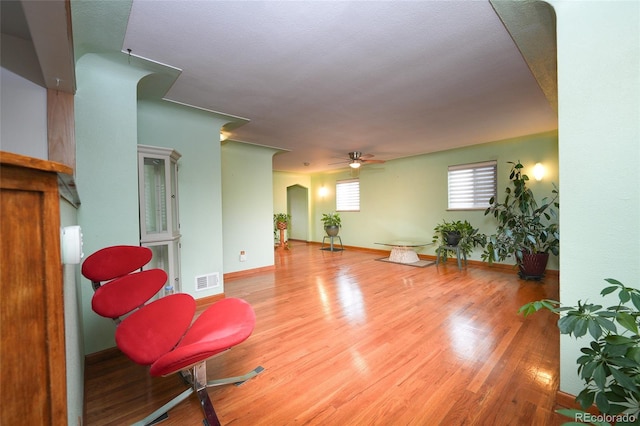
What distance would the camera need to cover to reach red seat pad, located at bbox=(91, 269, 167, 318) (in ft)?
4.93

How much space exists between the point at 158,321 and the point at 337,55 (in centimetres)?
224

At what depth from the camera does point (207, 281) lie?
3.37 m

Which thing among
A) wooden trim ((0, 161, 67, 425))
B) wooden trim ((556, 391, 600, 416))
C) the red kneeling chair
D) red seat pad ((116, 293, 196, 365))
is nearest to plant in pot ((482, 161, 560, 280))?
wooden trim ((556, 391, 600, 416))

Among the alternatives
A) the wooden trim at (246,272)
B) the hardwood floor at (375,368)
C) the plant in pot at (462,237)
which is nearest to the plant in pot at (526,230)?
the plant in pot at (462,237)

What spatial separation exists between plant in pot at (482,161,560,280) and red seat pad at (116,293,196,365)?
4.54 meters

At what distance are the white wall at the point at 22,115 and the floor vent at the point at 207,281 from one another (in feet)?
6.61

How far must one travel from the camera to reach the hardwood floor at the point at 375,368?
1.48 meters

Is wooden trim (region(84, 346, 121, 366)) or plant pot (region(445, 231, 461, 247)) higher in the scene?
plant pot (region(445, 231, 461, 247))

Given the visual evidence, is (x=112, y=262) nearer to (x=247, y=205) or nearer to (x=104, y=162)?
(x=104, y=162)

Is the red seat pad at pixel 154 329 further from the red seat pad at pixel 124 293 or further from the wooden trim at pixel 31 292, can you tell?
the wooden trim at pixel 31 292

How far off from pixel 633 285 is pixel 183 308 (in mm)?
2482

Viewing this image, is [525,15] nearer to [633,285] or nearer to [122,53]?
[633,285]

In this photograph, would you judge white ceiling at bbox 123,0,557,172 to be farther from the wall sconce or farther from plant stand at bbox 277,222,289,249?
plant stand at bbox 277,222,289,249

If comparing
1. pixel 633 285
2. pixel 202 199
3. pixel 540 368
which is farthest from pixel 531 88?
pixel 202 199
